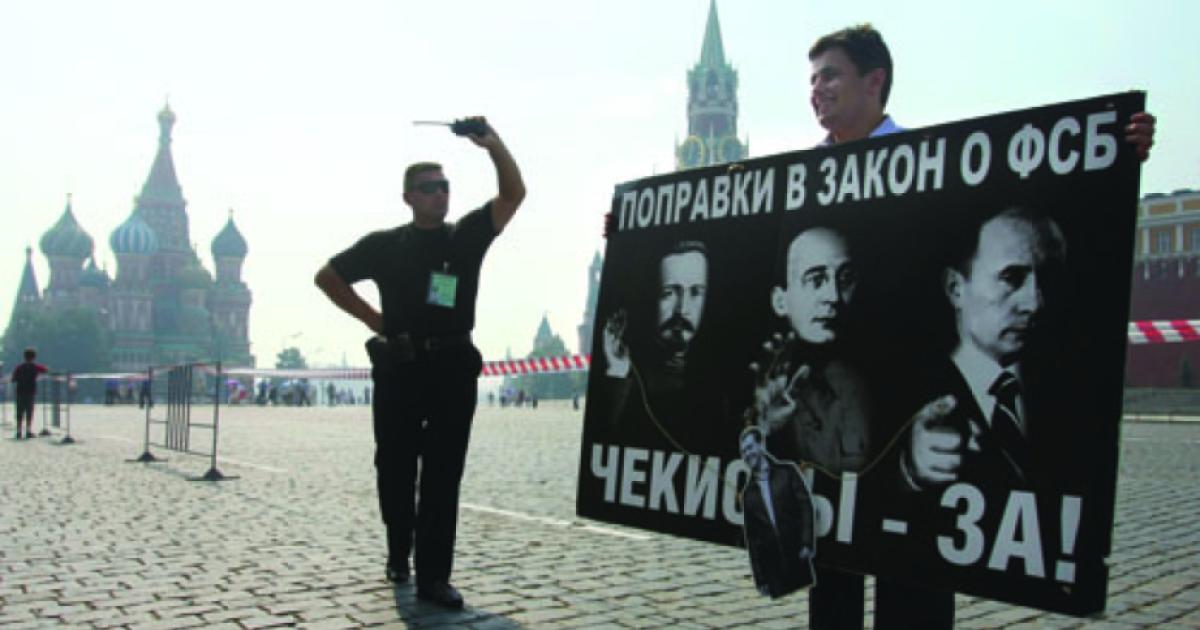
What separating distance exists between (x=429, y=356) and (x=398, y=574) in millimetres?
1083

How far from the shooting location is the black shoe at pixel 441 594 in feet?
14.6

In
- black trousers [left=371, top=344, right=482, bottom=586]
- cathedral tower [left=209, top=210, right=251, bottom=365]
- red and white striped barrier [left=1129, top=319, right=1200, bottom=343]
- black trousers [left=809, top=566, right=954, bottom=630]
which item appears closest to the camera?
black trousers [left=809, top=566, right=954, bottom=630]

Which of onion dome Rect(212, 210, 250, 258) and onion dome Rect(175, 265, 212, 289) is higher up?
onion dome Rect(212, 210, 250, 258)

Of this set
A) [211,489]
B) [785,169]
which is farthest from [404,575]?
[211,489]

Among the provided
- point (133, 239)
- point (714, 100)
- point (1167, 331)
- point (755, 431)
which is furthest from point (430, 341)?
point (714, 100)

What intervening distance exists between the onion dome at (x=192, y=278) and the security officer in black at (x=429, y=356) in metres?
132

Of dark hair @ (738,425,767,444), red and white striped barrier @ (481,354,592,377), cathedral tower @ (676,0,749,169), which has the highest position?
cathedral tower @ (676,0,749,169)

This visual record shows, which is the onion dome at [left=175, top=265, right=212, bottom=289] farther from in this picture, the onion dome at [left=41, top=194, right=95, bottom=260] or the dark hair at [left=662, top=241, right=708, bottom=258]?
the dark hair at [left=662, top=241, right=708, bottom=258]

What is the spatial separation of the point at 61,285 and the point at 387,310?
137271mm

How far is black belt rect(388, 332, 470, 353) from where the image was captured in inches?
187

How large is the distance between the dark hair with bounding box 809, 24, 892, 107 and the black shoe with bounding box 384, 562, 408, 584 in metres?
3.12

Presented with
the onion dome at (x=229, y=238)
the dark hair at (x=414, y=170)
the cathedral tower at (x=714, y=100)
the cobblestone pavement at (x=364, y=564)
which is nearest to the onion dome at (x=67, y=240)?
the onion dome at (x=229, y=238)

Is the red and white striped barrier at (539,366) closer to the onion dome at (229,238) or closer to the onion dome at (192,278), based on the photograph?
the onion dome at (192,278)

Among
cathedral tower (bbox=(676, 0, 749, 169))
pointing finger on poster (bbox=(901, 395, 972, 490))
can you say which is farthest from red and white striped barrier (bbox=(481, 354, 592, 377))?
cathedral tower (bbox=(676, 0, 749, 169))
